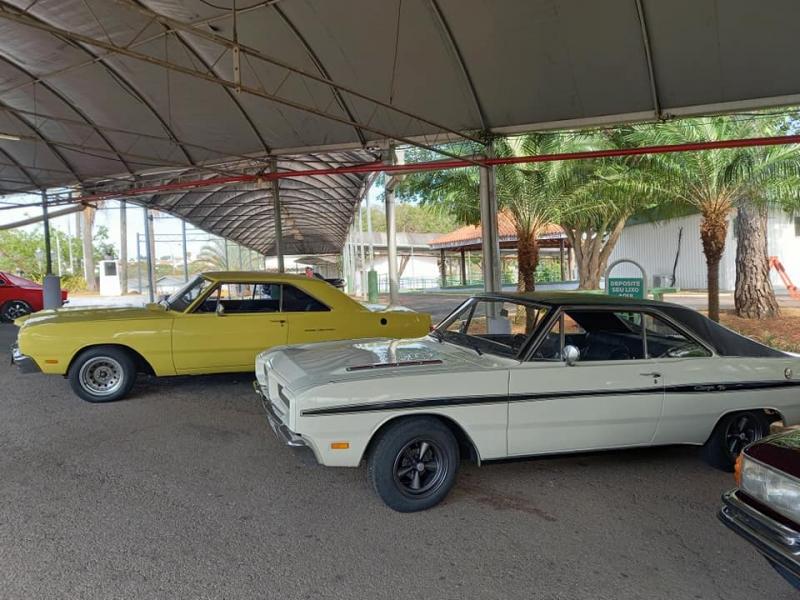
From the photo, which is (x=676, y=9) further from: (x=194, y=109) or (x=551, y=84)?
(x=194, y=109)

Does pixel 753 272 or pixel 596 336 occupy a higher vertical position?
pixel 753 272

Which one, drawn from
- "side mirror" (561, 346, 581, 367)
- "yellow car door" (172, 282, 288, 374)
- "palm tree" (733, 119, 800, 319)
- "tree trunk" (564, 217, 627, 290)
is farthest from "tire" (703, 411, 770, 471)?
"tree trunk" (564, 217, 627, 290)

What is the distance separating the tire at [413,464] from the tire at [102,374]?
13.9 feet

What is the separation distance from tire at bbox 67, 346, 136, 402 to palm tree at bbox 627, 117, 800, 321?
9.92 metres

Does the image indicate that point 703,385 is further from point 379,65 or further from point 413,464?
point 379,65

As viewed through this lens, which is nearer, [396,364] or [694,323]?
[396,364]

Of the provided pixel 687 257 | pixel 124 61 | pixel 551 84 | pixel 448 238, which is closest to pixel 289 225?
pixel 448 238

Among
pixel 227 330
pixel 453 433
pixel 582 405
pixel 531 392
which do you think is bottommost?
pixel 453 433

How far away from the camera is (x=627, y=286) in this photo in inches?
348

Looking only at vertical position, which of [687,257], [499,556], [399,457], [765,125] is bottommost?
[499,556]

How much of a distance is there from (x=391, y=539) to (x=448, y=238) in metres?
28.7

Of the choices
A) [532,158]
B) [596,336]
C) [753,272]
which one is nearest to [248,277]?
[596,336]

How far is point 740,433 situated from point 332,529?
339 centimetres

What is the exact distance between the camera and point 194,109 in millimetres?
11469
